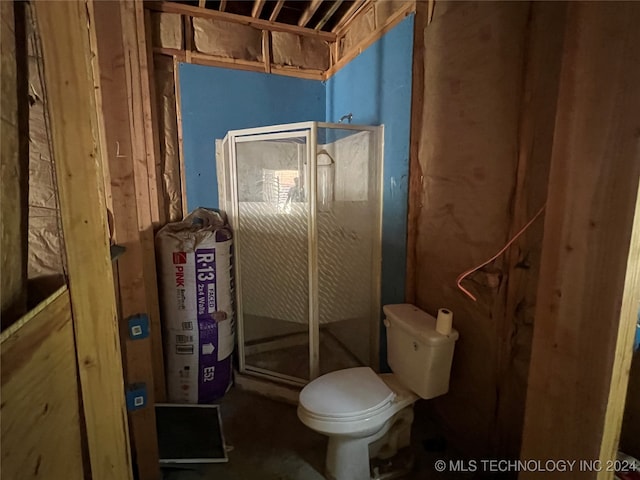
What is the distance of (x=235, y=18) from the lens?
222cm

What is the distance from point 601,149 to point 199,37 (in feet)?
7.76

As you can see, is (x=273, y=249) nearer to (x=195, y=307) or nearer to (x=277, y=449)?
(x=195, y=307)

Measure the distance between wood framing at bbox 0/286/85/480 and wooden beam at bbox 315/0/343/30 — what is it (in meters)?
2.21

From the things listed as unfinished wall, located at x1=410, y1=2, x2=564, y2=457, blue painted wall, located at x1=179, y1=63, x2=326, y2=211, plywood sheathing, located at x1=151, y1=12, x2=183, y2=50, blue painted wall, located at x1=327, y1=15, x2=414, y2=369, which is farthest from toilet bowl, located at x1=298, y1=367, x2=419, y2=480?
plywood sheathing, located at x1=151, y1=12, x2=183, y2=50

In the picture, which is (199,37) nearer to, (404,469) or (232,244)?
(232,244)

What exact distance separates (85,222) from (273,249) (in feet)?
4.82

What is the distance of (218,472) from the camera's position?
153 cm

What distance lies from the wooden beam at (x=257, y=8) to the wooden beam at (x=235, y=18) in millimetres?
46

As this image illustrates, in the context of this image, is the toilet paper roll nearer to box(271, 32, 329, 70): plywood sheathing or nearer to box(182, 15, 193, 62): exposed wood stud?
box(271, 32, 329, 70): plywood sheathing

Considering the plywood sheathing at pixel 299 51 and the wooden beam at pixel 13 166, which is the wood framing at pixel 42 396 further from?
the plywood sheathing at pixel 299 51

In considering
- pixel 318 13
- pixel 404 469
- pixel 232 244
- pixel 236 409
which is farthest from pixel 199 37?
pixel 404 469

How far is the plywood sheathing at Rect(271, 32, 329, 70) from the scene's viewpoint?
7.82 feet

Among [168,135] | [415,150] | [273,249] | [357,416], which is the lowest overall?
[357,416]

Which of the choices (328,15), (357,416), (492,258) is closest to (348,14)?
(328,15)
